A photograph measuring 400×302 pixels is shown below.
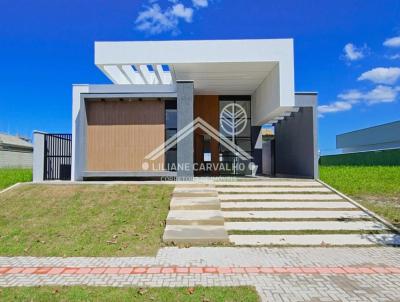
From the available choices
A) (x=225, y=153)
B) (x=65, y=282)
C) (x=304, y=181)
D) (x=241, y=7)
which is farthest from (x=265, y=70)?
(x=65, y=282)

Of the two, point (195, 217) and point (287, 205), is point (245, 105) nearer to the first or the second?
point (287, 205)

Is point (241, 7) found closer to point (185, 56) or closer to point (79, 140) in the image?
point (185, 56)

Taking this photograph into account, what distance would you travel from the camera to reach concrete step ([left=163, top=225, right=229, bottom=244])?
721 centimetres

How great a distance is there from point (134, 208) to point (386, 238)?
6.29 m

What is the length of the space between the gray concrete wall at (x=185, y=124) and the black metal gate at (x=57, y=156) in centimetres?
548

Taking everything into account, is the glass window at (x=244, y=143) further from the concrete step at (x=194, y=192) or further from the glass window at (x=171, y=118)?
the concrete step at (x=194, y=192)

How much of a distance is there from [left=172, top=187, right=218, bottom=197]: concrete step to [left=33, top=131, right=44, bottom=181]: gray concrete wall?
6521 mm

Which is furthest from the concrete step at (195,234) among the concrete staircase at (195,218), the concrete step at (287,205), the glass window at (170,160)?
the glass window at (170,160)

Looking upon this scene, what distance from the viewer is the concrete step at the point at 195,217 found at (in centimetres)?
813

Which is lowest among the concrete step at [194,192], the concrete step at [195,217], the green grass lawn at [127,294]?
the green grass lawn at [127,294]

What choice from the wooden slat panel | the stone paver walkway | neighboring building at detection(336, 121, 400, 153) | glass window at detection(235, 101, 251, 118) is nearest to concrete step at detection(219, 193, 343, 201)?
the stone paver walkway

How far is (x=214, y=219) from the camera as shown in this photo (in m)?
8.23

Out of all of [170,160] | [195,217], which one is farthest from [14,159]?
[195,217]

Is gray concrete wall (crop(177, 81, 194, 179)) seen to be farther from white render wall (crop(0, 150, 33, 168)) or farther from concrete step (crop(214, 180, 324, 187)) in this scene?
white render wall (crop(0, 150, 33, 168))
